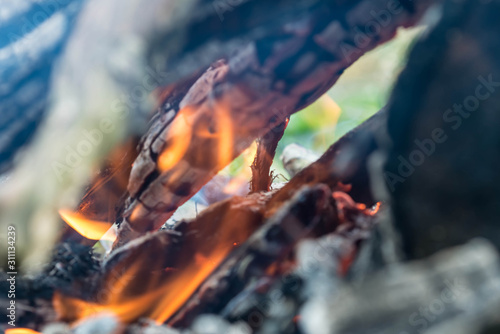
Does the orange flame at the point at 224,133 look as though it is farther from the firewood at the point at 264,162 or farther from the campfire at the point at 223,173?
the firewood at the point at 264,162

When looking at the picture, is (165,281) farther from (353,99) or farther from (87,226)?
(353,99)

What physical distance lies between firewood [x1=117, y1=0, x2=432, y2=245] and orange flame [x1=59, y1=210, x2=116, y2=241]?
0.30ft

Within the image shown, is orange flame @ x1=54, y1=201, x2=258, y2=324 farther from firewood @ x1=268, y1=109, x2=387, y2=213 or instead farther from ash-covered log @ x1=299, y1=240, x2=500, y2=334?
ash-covered log @ x1=299, y1=240, x2=500, y2=334

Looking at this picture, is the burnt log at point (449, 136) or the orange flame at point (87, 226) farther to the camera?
the orange flame at point (87, 226)

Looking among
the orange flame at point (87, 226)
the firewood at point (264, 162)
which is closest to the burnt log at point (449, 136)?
the firewood at point (264, 162)

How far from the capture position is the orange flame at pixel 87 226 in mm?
1138

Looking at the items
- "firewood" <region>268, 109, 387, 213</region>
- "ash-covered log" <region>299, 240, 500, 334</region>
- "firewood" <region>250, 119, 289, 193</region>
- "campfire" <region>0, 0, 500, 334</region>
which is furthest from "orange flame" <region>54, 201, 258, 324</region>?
"firewood" <region>250, 119, 289, 193</region>

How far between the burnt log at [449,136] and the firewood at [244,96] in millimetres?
170

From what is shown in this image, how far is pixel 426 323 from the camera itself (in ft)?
1.79

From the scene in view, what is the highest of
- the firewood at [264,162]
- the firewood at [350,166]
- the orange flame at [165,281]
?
the orange flame at [165,281]

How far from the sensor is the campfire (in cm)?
64

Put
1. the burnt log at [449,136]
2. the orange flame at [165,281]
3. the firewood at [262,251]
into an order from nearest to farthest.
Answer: the burnt log at [449,136] → the firewood at [262,251] → the orange flame at [165,281]

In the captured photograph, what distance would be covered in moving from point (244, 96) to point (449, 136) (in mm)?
489

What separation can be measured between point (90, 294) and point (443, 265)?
32.8 inches
